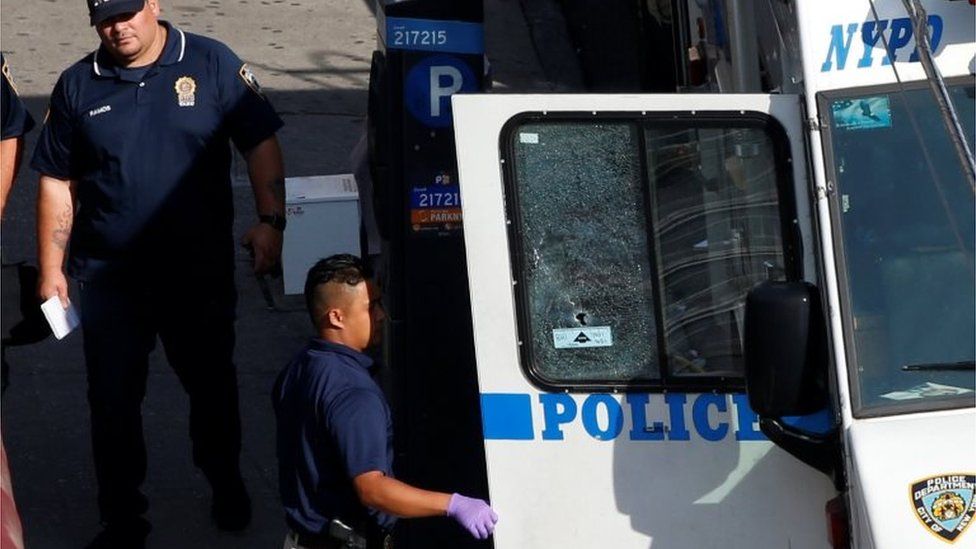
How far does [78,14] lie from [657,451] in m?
8.44

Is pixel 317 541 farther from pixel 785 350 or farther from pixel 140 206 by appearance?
pixel 140 206

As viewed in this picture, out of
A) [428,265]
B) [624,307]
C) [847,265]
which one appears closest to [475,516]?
[624,307]

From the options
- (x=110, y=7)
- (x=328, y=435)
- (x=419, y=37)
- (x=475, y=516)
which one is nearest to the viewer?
(x=475, y=516)

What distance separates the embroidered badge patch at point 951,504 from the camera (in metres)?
3.31

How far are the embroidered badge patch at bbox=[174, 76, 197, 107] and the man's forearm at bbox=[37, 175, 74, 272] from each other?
0.47 m

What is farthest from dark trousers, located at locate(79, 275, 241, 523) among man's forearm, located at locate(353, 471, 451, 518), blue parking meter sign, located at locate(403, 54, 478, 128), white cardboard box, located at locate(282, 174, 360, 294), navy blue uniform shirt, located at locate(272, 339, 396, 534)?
white cardboard box, located at locate(282, 174, 360, 294)

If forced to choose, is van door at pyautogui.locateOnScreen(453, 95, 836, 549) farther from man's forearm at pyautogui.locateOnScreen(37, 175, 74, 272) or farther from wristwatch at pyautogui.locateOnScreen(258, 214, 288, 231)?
man's forearm at pyautogui.locateOnScreen(37, 175, 74, 272)

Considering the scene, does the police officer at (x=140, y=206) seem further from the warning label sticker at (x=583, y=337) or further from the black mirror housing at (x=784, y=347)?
the black mirror housing at (x=784, y=347)

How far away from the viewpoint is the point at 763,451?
3.79 m

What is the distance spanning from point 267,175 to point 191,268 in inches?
15.4

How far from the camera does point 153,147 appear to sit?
5.10m

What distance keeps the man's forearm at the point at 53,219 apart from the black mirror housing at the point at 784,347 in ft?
8.42

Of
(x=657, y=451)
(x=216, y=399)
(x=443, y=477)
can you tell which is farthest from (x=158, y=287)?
(x=657, y=451)

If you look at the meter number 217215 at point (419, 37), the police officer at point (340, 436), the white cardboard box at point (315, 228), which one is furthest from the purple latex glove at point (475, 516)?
the white cardboard box at point (315, 228)
